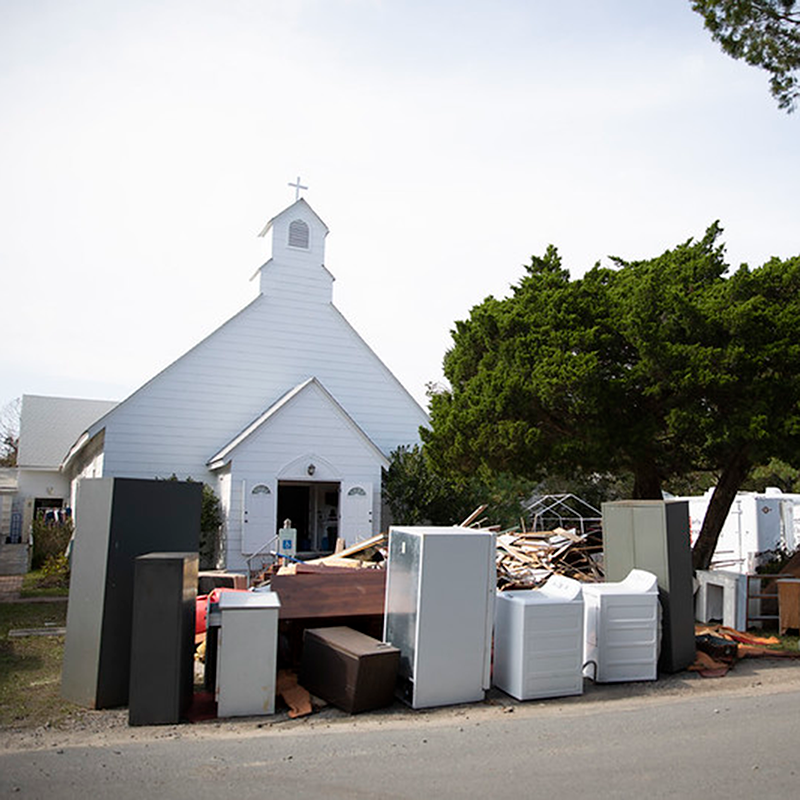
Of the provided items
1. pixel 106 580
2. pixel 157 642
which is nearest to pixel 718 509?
pixel 157 642

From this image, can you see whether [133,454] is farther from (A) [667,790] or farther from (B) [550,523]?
(A) [667,790]

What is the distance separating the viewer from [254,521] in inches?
848

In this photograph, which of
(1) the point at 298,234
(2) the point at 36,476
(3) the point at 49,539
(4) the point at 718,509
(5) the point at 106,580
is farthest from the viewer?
(2) the point at 36,476

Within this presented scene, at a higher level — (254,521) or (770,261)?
(770,261)

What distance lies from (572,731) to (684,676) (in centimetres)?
325

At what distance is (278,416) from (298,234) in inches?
275

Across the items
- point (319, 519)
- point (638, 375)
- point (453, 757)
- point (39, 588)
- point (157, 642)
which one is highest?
point (638, 375)

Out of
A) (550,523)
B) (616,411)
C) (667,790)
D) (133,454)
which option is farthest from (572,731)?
(550,523)

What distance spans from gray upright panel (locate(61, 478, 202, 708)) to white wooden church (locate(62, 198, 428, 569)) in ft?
43.5

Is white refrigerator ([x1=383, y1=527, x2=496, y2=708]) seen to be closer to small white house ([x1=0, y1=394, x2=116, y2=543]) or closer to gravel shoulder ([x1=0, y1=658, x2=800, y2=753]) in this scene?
gravel shoulder ([x1=0, y1=658, x2=800, y2=753])

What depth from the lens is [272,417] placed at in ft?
72.7

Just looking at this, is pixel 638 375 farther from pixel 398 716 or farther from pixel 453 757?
pixel 453 757

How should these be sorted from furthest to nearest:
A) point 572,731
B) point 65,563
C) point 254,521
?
1. point 254,521
2. point 65,563
3. point 572,731

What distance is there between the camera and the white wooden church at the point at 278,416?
865 inches
